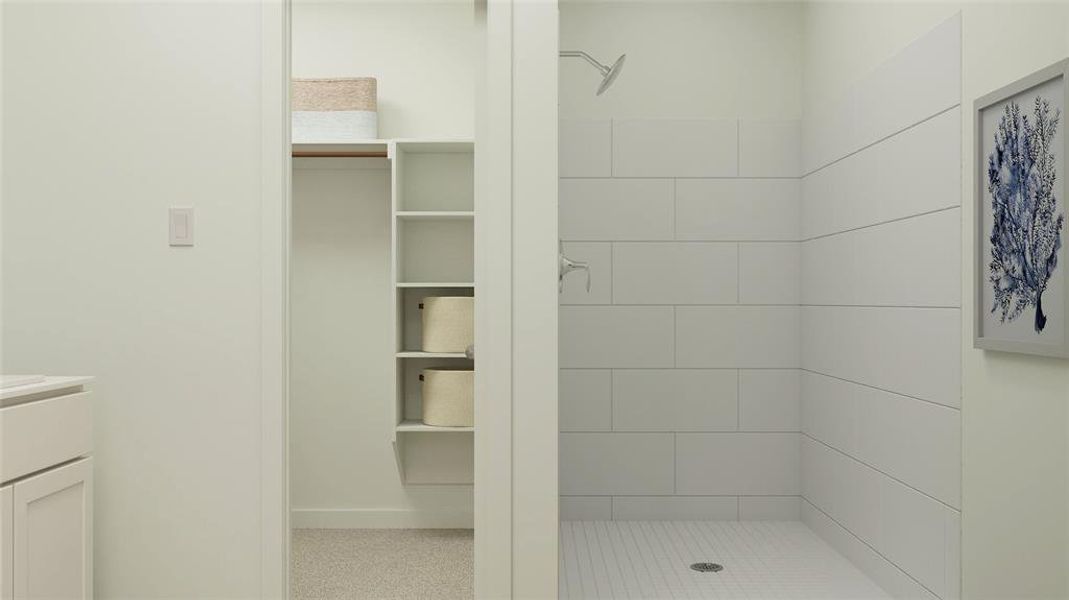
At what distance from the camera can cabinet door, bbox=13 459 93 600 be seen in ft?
6.11

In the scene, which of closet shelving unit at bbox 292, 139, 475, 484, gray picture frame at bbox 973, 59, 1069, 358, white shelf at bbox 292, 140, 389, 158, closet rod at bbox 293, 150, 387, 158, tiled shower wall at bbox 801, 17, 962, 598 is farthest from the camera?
closet shelving unit at bbox 292, 139, 475, 484

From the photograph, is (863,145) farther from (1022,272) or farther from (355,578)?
(355,578)

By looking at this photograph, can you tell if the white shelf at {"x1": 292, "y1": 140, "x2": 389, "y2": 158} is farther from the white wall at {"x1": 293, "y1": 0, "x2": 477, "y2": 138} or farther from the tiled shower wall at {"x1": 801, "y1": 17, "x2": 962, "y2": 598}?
the tiled shower wall at {"x1": 801, "y1": 17, "x2": 962, "y2": 598}

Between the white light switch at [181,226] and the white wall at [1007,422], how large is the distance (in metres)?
2.12

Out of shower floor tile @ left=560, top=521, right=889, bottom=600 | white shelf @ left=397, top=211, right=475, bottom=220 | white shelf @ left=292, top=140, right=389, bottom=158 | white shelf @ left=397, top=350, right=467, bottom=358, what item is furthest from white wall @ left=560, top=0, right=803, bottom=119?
shower floor tile @ left=560, top=521, right=889, bottom=600

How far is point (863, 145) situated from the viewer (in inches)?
120

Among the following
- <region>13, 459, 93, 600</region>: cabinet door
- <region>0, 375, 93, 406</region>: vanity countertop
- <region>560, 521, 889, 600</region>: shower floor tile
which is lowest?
<region>560, 521, 889, 600</region>: shower floor tile

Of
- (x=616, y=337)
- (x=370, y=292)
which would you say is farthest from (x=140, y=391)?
(x=616, y=337)

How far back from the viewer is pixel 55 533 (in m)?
1.99

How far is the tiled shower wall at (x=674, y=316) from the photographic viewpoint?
3693mm

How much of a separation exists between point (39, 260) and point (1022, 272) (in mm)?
2532

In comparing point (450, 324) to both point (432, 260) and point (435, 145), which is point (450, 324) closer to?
point (432, 260)

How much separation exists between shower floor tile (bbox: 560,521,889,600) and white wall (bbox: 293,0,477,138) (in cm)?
185

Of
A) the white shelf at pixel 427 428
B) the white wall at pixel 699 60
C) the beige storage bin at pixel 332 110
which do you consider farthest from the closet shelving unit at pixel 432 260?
the white wall at pixel 699 60
